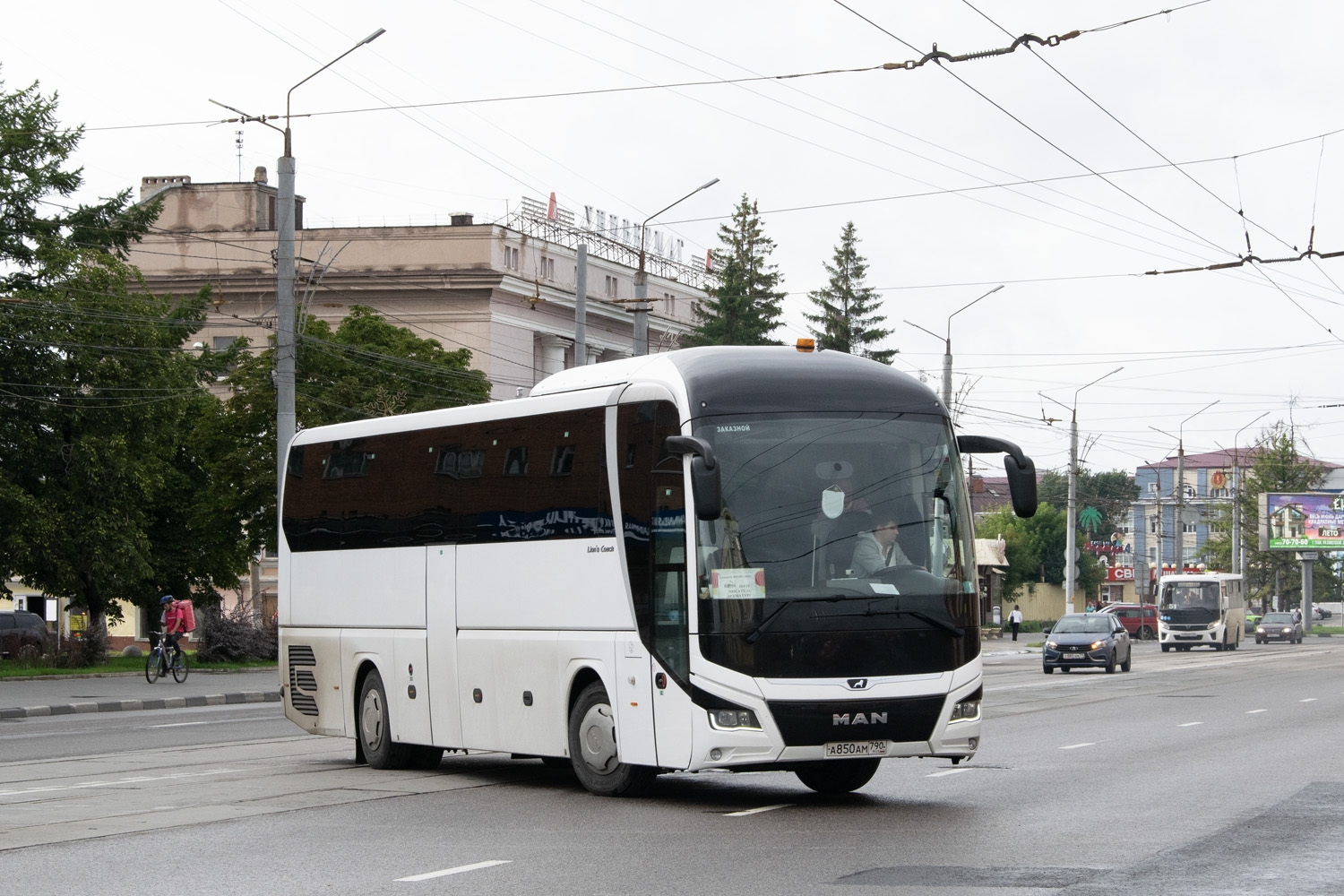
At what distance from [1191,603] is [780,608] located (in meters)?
57.7

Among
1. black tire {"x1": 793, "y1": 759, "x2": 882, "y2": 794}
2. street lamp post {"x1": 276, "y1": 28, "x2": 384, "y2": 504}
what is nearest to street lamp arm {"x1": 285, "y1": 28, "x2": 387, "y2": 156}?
street lamp post {"x1": 276, "y1": 28, "x2": 384, "y2": 504}

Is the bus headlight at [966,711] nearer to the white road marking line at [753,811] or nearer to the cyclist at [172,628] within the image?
the white road marking line at [753,811]

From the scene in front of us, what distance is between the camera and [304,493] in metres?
17.3

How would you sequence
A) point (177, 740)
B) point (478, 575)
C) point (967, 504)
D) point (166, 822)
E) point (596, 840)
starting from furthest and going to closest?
point (177, 740) < point (478, 575) < point (967, 504) < point (166, 822) < point (596, 840)

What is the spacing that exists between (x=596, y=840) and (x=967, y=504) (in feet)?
13.4

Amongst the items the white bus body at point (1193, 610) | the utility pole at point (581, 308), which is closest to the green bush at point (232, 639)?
the utility pole at point (581, 308)

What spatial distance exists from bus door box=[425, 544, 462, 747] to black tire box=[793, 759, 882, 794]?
3.12 meters

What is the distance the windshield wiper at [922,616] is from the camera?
12.0 m

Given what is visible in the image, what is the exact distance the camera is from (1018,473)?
1255cm

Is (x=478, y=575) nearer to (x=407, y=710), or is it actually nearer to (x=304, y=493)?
(x=407, y=710)

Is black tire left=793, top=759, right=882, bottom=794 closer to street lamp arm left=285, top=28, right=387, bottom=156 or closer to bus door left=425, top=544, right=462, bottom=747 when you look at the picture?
bus door left=425, top=544, right=462, bottom=747

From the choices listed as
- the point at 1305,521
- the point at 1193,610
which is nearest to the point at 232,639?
the point at 1193,610

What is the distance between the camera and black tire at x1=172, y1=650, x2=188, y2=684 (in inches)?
1321

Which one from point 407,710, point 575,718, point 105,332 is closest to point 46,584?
point 105,332
